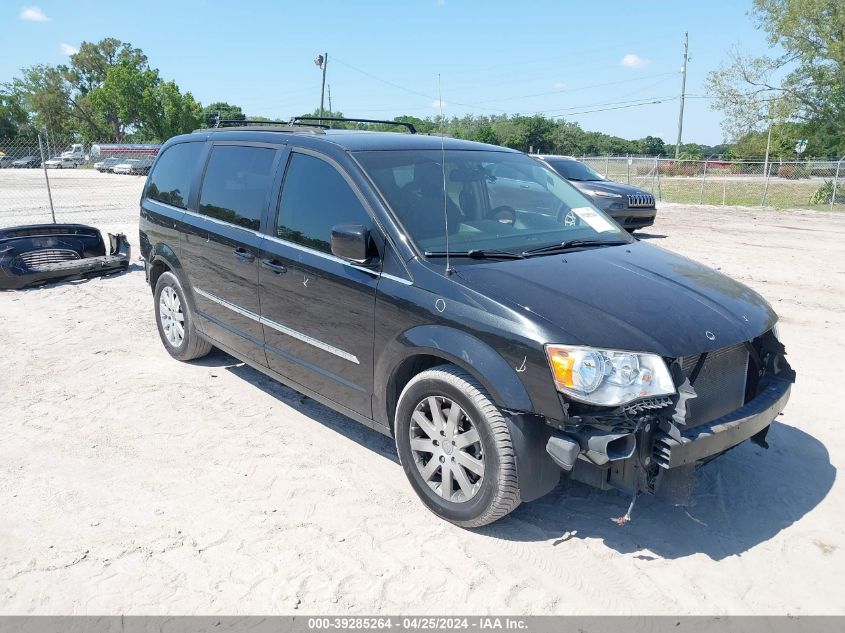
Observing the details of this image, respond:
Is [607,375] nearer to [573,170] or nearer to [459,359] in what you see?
[459,359]

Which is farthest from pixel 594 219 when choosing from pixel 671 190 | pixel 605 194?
pixel 671 190

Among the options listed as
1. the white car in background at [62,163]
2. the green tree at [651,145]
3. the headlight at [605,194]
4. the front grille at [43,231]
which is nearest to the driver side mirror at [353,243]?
the front grille at [43,231]

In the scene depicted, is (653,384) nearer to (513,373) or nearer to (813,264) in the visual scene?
(513,373)

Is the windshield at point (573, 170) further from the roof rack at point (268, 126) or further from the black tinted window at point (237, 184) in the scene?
the black tinted window at point (237, 184)

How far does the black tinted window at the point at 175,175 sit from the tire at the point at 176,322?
0.70m

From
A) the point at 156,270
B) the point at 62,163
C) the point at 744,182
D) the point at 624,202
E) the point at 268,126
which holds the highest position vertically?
the point at 268,126

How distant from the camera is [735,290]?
3.85 m

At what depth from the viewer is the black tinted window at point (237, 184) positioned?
4645mm

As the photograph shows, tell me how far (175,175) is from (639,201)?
34.9 feet

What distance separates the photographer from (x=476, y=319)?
3.21 m

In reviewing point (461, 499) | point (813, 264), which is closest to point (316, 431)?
point (461, 499)

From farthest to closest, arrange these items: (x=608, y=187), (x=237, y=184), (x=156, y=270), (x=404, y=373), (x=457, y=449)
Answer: (x=608, y=187)
(x=156, y=270)
(x=237, y=184)
(x=404, y=373)
(x=457, y=449)

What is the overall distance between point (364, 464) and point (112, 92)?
88.9 meters
